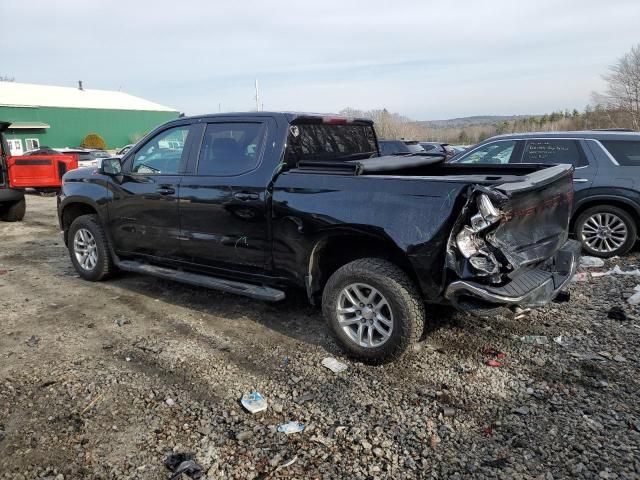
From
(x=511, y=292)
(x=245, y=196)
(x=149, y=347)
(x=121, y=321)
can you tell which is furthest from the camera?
(x=121, y=321)

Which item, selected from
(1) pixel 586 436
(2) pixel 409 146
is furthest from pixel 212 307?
(2) pixel 409 146

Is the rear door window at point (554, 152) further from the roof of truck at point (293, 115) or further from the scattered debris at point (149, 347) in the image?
the scattered debris at point (149, 347)

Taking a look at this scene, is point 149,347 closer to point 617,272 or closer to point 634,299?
point 634,299

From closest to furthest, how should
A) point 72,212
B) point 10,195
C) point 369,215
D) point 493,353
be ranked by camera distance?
1. point 369,215
2. point 493,353
3. point 72,212
4. point 10,195

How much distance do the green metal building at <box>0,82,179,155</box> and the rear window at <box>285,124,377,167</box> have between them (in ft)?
135

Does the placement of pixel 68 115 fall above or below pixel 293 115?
above

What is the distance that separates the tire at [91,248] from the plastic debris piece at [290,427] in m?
3.66

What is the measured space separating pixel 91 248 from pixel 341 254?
11.3 ft

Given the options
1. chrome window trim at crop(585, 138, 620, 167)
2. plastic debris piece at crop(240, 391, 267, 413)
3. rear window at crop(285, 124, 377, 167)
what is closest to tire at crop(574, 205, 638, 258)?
chrome window trim at crop(585, 138, 620, 167)

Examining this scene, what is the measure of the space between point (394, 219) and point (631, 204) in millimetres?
4702

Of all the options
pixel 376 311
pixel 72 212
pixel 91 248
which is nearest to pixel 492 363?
pixel 376 311

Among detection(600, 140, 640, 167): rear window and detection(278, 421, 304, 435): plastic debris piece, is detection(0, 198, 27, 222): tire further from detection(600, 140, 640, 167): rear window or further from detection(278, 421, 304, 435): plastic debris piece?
detection(600, 140, 640, 167): rear window

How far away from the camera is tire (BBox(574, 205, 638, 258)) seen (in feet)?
21.9

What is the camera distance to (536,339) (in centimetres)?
421
